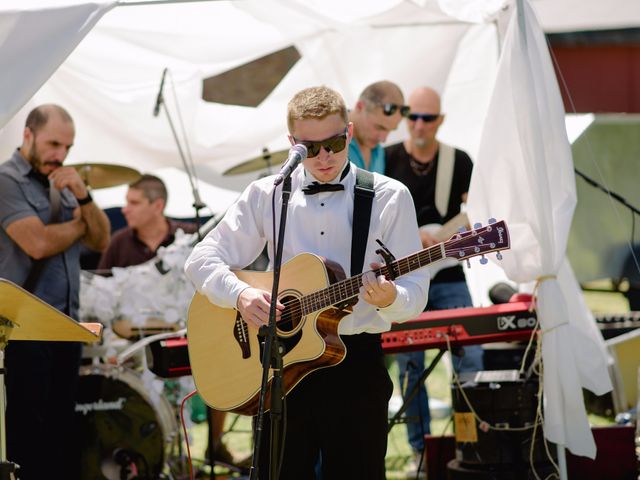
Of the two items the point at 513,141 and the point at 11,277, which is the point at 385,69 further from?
the point at 11,277

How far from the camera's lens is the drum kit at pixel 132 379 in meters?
6.62

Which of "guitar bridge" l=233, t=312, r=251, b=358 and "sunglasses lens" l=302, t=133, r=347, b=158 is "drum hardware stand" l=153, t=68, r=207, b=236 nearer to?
"guitar bridge" l=233, t=312, r=251, b=358

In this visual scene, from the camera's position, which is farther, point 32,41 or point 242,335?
point 32,41

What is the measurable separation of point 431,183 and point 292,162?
118 inches

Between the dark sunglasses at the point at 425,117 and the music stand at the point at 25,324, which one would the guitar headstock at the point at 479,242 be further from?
the dark sunglasses at the point at 425,117

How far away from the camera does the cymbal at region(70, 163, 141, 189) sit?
7344 mm

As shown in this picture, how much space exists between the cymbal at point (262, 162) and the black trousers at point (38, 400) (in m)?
1.99

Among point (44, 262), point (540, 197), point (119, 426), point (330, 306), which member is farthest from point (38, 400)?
point (540, 197)

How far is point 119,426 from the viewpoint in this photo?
21.9 feet

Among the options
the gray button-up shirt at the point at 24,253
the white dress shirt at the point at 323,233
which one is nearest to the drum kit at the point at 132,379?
the gray button-up shirt at the point at 24,253

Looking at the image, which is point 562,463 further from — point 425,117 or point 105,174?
point 105,174

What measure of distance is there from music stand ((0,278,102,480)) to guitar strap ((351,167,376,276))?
48.0 inches

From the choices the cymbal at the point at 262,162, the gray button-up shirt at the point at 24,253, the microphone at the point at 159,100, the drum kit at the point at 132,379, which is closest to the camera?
the gray button-up shirt at the point at 24,253

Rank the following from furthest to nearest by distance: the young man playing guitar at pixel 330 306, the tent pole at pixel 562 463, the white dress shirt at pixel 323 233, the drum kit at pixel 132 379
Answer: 1. the drum kit at pixel 132 379
2. the tent pole at pixel 562 463
3. the white dress shirt at pixel 323 233
4. the young man playing guitar at pixel 330 306
